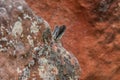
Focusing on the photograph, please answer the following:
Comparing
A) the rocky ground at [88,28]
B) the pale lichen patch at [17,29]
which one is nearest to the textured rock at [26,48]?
the pale lichen patch at [17,29]

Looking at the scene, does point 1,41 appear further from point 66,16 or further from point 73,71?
point 66,16

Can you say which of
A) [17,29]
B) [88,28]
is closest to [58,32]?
[17,29]

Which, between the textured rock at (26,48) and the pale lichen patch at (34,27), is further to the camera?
the pale lichen patch at (34,27)

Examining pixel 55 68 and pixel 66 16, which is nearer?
pixel 55 68

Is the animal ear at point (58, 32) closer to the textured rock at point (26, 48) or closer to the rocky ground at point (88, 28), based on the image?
the textured rock at point (26, 48)

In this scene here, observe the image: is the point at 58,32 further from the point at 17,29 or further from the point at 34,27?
the point at 17,29

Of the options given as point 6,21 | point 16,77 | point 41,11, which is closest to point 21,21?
point 6,21

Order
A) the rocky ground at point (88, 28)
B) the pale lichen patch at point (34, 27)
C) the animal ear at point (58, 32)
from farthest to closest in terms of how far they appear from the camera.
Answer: the rocky ground at point (88, 28)
the animal ear at point (58, 32)
the pale lichen patch at point (34, 27)

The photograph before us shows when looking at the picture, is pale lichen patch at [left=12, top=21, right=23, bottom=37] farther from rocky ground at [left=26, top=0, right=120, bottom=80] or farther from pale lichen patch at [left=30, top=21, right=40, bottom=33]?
rocky ground at [left=26, top=0, right=120, bottom=80]
